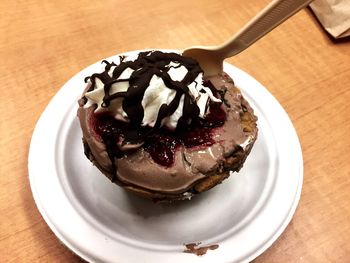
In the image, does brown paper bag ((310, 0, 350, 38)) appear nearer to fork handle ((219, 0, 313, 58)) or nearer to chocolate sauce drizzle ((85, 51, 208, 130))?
fork handle ((219, 0, 313, 58))

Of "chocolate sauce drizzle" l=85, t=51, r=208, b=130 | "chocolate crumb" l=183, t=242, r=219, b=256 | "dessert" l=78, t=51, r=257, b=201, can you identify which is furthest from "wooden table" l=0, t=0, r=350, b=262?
"chocolate sauce drizzle" l=85, t=51, r=208, b=130

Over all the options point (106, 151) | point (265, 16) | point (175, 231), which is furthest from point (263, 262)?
point (265, 16)

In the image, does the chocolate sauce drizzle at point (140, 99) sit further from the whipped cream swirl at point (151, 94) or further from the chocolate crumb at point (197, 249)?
the chocolate crumb at point (197, 249)

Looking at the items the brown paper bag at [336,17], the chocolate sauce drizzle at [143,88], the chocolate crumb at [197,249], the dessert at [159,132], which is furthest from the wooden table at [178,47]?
the chocolate sauce drizzle at [143,88]

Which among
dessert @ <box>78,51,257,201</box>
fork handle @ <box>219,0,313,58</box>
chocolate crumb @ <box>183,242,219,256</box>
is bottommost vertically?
chocolate crumb @ <box>183,242,219,256</box>

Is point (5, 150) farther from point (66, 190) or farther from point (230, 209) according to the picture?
point (230, 209)

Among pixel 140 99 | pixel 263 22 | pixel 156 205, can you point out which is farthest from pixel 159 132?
pixel 263 22

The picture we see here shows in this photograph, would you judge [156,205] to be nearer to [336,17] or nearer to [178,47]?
[178,47]
